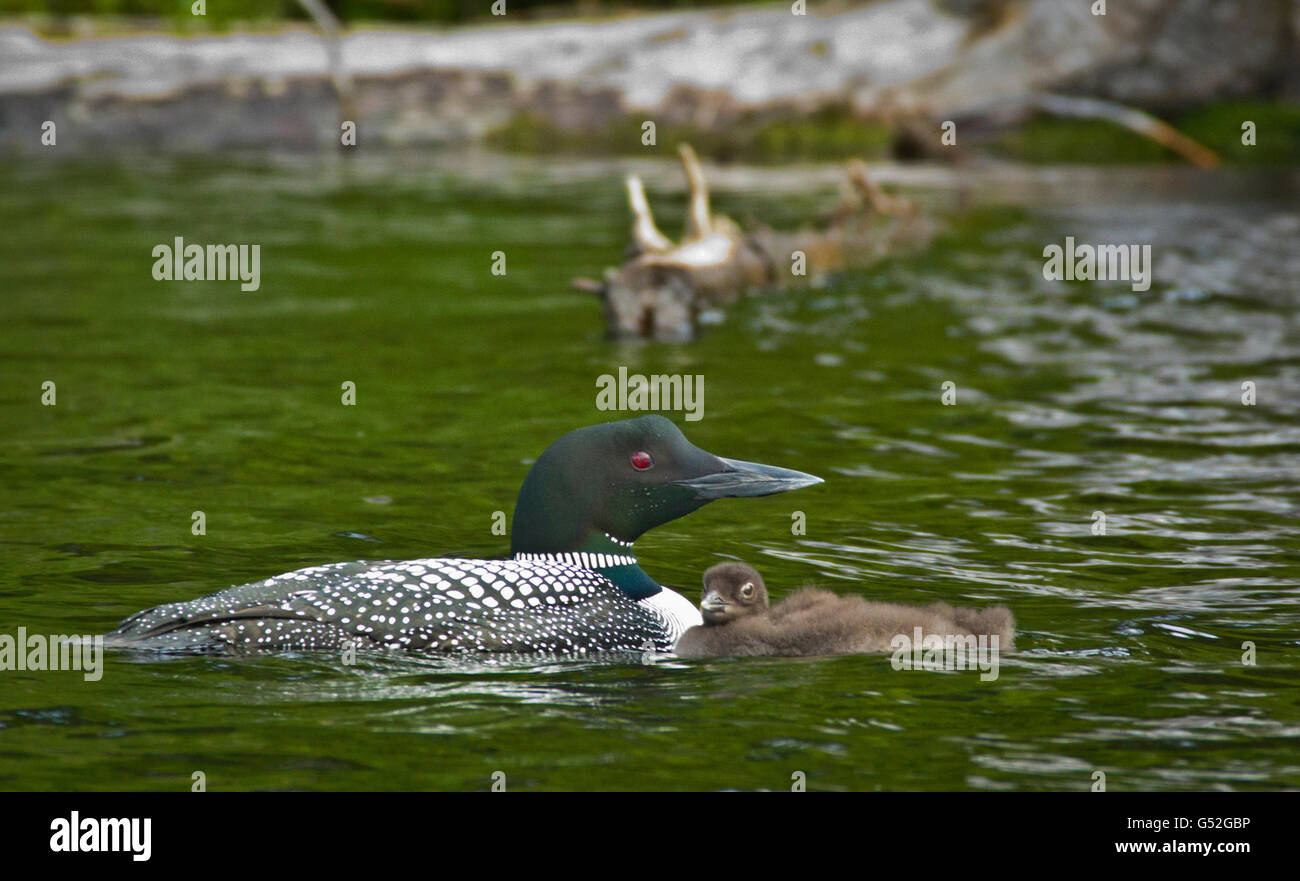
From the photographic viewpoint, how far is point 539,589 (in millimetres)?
6344

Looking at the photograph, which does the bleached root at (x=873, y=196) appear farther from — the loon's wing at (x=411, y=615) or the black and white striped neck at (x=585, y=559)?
the loon's wing at (x=411, y=615)

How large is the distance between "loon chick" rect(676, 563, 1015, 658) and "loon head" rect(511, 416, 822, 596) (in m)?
0.29

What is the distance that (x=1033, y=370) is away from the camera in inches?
501


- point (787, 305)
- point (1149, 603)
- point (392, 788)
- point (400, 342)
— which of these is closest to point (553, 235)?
point (787, 305)

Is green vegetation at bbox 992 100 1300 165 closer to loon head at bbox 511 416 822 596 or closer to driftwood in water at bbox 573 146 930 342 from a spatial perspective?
driftwood in water at bbox 573 146 930 342

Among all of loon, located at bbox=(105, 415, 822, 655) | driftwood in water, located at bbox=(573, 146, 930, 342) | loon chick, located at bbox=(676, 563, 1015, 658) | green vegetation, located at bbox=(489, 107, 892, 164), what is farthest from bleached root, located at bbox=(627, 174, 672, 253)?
green vegetation, located at bbox=(489, 107, 892, 164)

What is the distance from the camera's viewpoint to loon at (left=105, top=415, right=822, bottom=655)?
6.15m

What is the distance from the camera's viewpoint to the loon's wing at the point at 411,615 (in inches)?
241

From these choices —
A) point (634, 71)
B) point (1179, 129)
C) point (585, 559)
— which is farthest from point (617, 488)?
point (1179, 129)

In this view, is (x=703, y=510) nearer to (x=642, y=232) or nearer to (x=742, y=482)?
(x=742, y=482)

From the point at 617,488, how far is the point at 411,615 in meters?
0.87

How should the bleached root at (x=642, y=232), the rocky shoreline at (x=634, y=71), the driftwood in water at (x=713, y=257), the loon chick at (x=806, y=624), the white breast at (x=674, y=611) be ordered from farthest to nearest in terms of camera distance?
the rocky shoreline at (x=634, y=71) < the driftwood in water at (x=713, y=257) < the bleached root at (x=642, y=232) < the white breast at (x=674, y=611) < the loon chick at (x=806, y=624)

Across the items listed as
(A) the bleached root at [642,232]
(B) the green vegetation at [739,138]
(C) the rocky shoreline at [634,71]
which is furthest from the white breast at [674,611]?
(B) the green vegetation at [739,138]
